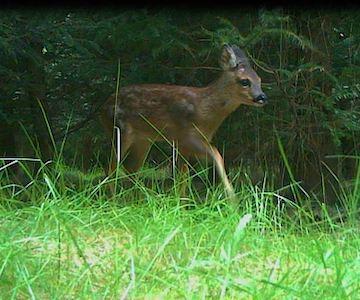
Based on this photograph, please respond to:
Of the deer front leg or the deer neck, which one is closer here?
the deer front leg

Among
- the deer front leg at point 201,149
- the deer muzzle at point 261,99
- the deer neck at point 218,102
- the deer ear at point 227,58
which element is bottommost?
the deer front leg at point 201,149

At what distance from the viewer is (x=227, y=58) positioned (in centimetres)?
413

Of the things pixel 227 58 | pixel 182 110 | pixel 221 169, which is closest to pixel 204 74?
pixel 182 110

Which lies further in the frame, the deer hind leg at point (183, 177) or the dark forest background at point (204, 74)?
the dark forest background at point (204, 74)

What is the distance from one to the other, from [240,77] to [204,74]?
3.19 ft

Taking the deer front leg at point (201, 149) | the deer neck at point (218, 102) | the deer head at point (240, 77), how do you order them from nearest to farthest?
the deer front leg at point (201, 149) < the deer head at point (240, 77) < the deer neck at point (218, 102)

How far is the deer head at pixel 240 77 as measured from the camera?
409 centimetres

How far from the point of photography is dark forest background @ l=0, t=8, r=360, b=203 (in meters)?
4.60

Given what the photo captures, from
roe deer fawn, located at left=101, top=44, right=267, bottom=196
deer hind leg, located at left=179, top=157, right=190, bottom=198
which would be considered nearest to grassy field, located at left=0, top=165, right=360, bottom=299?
deer hind leg, located at left=179, top=157, right=190, bottom=198

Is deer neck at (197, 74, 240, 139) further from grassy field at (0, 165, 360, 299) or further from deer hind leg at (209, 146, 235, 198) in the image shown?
grassy field at (0, 165, 360, 299)

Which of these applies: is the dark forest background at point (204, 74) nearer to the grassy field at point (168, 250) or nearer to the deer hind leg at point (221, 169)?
the deer hind leg at point (221, 169)

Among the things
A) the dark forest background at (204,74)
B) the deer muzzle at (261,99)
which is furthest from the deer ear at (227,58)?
the dark forest background at (204,74)

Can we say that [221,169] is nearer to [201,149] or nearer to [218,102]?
[201,149]

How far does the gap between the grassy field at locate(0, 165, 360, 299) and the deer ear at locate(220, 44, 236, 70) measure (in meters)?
1.23
